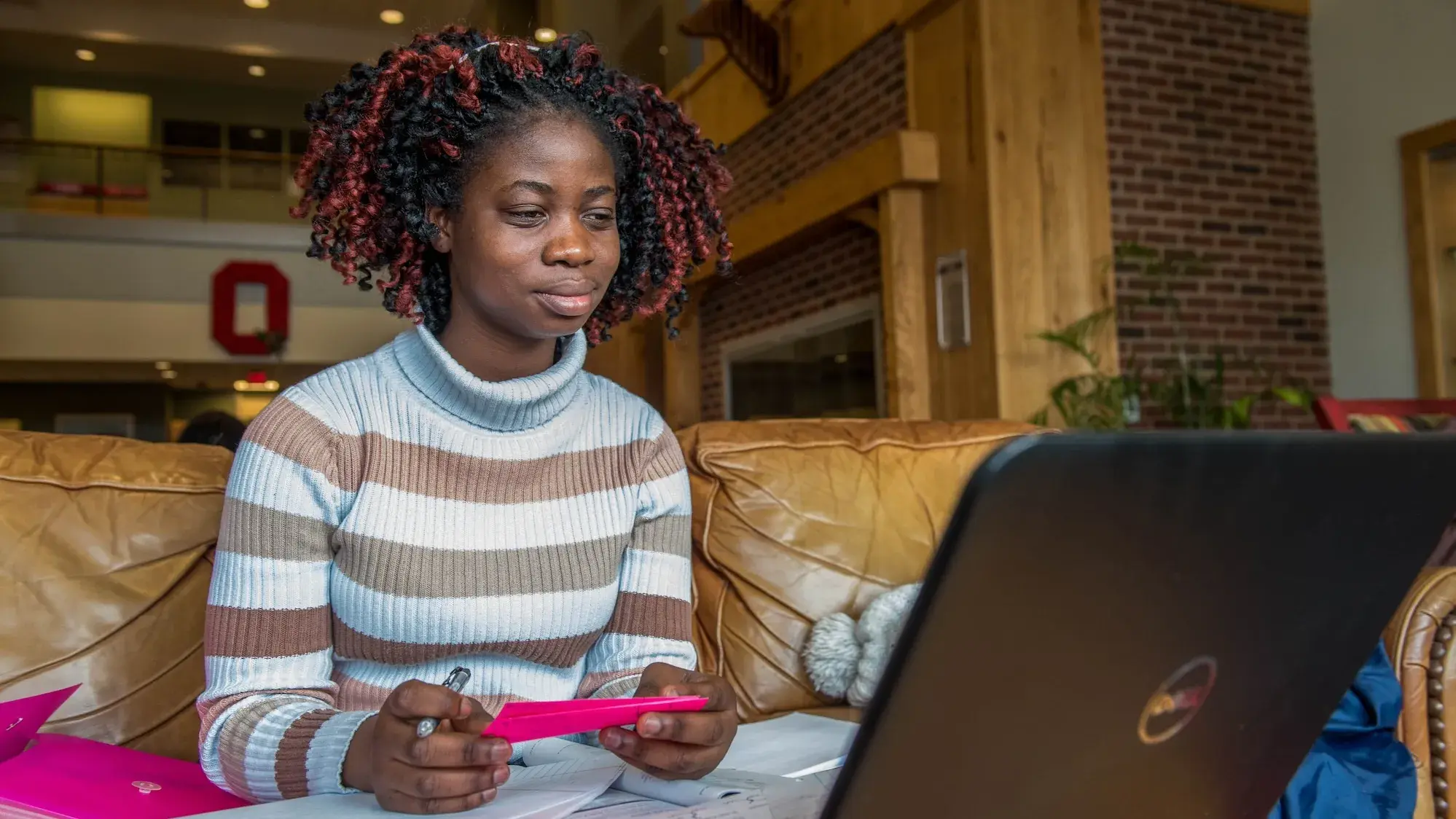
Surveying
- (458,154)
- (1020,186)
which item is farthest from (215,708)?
(1020,186)

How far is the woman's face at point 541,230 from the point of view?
3.84ft

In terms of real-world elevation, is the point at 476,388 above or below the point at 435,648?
above

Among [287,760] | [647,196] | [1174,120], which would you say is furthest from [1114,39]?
[287,760]

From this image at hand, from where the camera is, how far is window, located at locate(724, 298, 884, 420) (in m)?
6.16

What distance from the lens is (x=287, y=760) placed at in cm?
93

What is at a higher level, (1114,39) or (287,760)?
(1114,39)

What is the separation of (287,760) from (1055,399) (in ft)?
14.2

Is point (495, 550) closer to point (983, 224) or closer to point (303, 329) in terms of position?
point (983, 224)

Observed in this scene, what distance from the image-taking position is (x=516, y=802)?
748 mm

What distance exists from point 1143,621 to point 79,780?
97 cm

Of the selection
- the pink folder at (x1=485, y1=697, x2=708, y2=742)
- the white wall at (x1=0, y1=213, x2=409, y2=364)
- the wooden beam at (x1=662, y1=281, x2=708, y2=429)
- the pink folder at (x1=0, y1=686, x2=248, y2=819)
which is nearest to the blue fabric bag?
the pink folder at (x1=485, y1=697, x2=708, y2=742)

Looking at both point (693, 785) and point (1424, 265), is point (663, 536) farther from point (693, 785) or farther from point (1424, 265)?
point (1424, 265)

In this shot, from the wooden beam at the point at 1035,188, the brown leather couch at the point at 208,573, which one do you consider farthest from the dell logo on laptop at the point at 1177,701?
the wooden beam at the point at 1035,188

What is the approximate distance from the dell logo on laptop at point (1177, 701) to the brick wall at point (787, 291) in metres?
4.65
